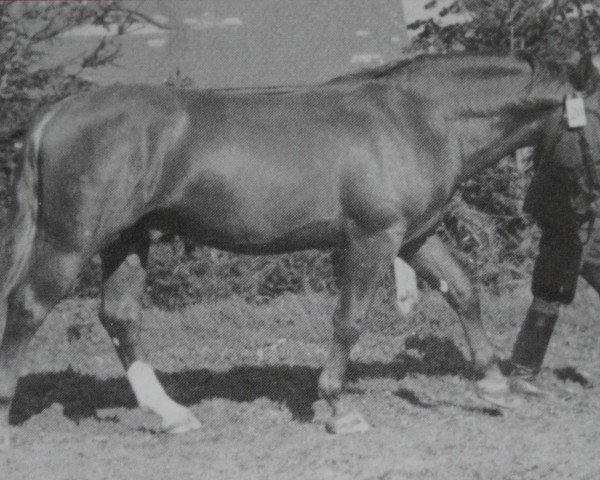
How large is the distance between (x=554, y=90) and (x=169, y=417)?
9.69ft

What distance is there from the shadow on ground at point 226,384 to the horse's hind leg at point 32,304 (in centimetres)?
71

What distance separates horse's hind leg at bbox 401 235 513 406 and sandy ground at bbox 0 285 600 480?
268 millimetres

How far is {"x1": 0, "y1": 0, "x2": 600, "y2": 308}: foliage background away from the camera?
9.52 metres

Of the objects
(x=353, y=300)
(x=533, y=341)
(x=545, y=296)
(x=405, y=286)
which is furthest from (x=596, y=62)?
(x=405, y=286)

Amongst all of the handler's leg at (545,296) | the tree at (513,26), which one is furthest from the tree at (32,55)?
the handler's leg at (545,296)

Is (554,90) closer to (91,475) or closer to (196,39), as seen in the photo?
(91,475)

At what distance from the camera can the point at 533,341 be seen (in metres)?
6.43

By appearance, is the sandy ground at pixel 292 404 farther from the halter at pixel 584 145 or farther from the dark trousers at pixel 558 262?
the halter at pixel 584 145

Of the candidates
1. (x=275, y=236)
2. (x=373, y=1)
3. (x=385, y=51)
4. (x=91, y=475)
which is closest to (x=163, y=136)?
(x=275, y=236)

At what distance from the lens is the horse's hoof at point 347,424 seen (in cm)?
566

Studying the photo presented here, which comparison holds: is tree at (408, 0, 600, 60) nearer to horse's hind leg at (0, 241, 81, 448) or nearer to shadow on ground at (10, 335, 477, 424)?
shadow on ground at (10, 335, 477, 424)

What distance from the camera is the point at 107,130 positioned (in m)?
5.55

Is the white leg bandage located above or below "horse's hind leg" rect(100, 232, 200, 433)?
below

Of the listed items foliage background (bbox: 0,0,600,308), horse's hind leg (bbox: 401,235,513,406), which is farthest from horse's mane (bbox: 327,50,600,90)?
foliage background (bbox: 0,0,600,308)
